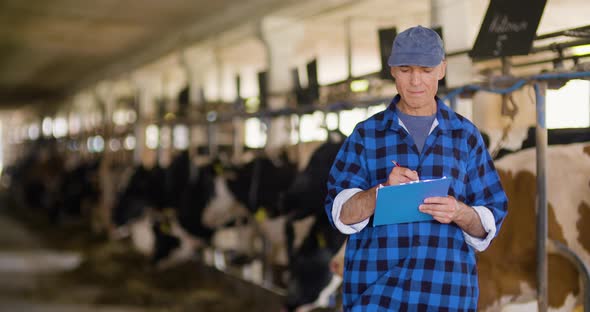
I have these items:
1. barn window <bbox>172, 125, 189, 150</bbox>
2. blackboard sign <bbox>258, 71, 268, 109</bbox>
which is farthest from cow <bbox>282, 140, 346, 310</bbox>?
barn window <bbox>172, 125, 189, 150</bbox>

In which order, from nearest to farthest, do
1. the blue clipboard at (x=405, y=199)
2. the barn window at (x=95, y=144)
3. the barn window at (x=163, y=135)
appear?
1. the blue clipboard at (x=405, y=199)
2. the barn window at (x=163, y=135)
3. the barn window at (x=95, y=144)

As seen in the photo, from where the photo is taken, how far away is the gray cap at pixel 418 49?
5.31 ft

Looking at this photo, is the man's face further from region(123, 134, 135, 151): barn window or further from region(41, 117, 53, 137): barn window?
region(41, 117, 53, 137): barn window

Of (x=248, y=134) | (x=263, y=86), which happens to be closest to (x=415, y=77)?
(x=263, y=86)

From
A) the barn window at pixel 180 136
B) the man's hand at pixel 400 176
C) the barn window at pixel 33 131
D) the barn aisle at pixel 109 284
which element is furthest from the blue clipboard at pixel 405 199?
the barn window at pixel 33 131

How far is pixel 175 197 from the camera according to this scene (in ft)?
18.6

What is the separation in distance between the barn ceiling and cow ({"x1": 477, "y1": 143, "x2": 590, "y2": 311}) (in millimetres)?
3839

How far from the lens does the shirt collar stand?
5.53 ft

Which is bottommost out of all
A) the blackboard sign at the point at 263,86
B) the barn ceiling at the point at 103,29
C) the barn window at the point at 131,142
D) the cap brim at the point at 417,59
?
the barn window at the point at 131,142

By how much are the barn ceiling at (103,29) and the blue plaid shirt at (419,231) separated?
14.6 feet

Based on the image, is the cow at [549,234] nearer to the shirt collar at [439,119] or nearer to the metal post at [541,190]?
the metal post at [541,190]

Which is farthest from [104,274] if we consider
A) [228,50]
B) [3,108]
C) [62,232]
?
[3,108]

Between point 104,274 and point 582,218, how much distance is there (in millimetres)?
5160

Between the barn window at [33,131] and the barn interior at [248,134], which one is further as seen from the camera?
the barn window at [33,131]
